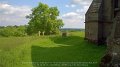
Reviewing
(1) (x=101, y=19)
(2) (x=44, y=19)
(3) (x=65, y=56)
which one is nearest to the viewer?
(3) (x=65, y=56)

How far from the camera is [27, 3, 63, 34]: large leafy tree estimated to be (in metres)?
61.6

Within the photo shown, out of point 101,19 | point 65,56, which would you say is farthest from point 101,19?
point 65,56

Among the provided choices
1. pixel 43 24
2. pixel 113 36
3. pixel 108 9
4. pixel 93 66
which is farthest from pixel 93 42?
pixel 43 24

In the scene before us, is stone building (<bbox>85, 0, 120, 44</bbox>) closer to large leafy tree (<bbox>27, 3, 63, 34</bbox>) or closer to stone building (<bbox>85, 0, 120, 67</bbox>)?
stone building (<bbox>85, 0, 120, 67</bbox>)

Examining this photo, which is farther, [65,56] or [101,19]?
[101,19]

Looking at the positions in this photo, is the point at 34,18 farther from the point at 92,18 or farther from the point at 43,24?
the point at 92,18

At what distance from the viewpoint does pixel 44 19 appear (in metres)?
61.9

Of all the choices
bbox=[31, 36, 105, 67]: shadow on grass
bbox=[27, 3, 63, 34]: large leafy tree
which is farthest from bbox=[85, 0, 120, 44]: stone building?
bbox=[27, 3, 63, 34]: large leafy tree

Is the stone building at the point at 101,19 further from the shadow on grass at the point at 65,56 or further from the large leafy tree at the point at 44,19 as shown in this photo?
the large leafy tree at the point at 44,19

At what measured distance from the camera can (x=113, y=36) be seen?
1124 cm

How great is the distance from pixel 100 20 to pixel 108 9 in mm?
1163

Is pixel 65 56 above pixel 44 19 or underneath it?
underneath

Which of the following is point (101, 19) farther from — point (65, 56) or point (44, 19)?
point (44, 19)

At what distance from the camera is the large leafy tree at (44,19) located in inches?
2425
